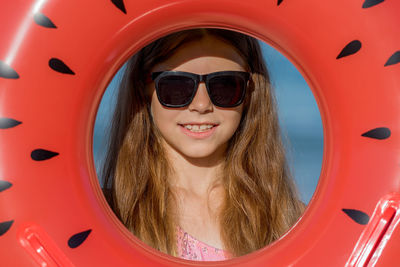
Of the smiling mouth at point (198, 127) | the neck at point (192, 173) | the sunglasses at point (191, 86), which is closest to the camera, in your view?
the sunglasses at point (191, 86)

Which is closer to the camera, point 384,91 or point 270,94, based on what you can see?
point 384,91

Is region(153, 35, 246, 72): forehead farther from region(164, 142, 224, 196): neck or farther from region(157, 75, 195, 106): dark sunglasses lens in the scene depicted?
region(164, 142, 224, 196): neck

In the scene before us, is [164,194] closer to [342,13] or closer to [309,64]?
[309,64]

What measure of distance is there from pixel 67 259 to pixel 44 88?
0.36m

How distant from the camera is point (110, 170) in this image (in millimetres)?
1703

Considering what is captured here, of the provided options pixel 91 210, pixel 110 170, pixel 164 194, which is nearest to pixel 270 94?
pixel 164 194

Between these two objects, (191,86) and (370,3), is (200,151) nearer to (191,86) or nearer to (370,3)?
(191,86)

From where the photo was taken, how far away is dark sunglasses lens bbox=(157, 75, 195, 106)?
141 cm

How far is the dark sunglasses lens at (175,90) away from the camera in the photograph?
141 cm

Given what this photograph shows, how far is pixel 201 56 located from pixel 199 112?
15cm

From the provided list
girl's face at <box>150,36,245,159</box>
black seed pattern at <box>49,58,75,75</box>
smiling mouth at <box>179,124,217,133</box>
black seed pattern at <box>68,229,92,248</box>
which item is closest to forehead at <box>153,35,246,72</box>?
girl's face at <box>150,36,245,159</box>

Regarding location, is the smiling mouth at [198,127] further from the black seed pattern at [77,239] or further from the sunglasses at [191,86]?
the black seed pattern at [77,239]

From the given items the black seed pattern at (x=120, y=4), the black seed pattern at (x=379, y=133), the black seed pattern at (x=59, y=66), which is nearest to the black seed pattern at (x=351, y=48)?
the black seed pattern at (x=379, y=133)

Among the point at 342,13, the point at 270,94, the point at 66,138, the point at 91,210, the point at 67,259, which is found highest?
the point at 342,13
